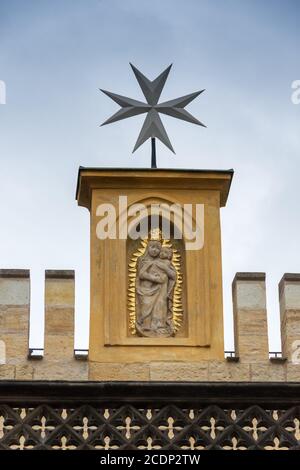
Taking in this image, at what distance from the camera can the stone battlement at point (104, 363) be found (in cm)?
2570

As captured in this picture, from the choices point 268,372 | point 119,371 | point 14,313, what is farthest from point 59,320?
point 268,372

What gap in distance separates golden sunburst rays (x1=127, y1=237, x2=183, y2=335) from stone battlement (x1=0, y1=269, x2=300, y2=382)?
0.44 meters

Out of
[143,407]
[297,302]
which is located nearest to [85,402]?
[143,407]

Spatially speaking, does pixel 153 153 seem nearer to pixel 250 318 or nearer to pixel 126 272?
pixel 126 272

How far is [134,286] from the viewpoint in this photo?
86.2ft

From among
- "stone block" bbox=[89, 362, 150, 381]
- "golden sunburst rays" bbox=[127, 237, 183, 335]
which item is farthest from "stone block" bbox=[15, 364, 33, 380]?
"golden sunburst rays" bbox=[127, 237, 183, 335]

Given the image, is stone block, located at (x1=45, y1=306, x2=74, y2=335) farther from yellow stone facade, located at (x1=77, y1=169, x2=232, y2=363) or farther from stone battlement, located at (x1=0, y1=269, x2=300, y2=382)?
yellow stone facade, located at (x1=77, y1=169, x2=232, y2=363)

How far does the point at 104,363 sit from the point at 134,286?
32.7 inches

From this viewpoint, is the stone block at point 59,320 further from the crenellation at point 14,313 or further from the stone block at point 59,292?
the crenellation at point 14,313

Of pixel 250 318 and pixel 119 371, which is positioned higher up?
pixel 250 318

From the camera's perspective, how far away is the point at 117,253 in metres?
26.4

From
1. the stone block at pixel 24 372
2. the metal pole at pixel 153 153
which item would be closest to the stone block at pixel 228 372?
the stone block at pixel 24 372
